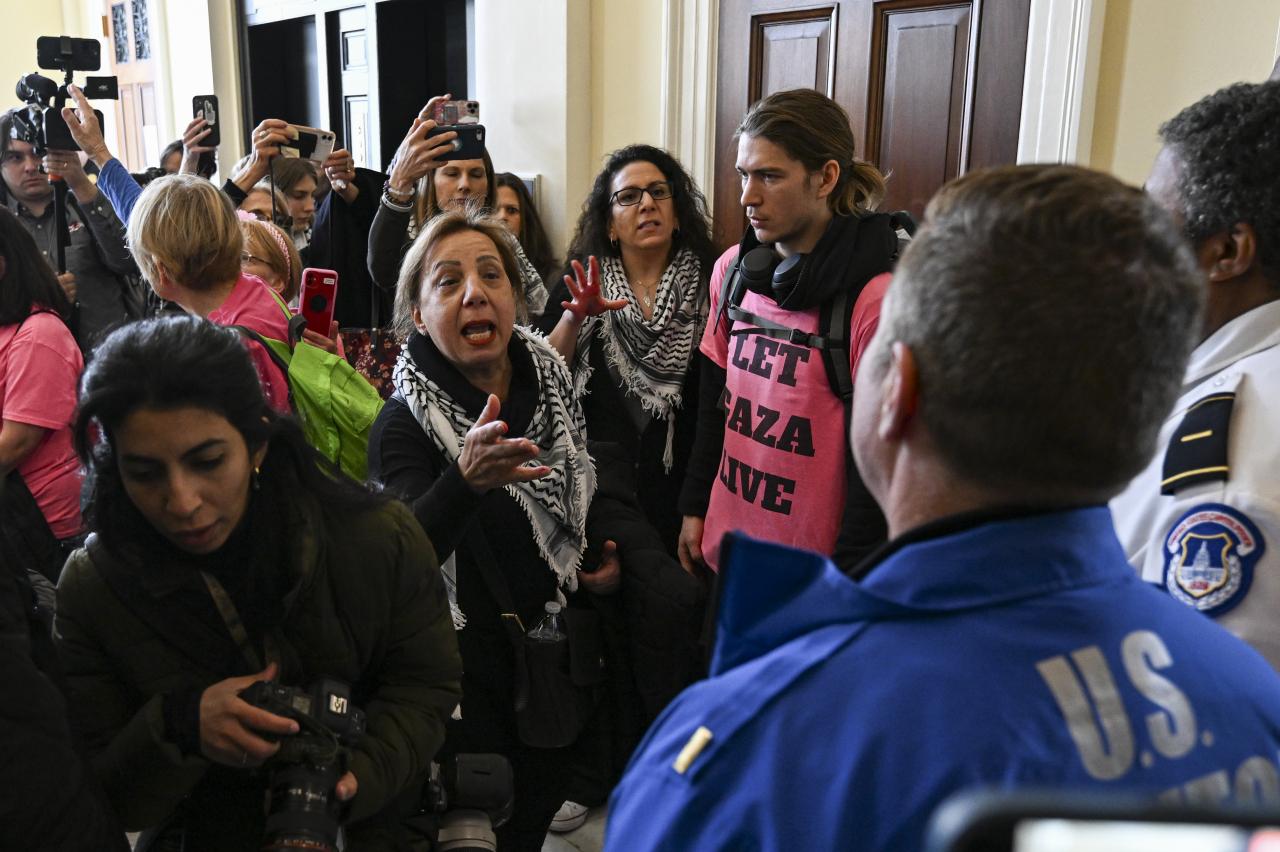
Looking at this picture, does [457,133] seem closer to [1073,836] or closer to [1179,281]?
[1179,281]

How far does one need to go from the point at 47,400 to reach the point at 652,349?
1.34 metres

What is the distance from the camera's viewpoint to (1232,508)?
99 centimetres

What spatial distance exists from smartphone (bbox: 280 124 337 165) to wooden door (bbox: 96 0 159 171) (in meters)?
4.41

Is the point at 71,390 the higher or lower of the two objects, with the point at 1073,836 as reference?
lower

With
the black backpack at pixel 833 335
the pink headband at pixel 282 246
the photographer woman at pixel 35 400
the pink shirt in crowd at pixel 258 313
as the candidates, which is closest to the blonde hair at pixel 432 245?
the pink shirt in crowd at pixel 258 313

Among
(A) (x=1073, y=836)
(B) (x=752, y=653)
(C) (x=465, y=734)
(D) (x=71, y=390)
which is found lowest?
(C) (x=465, y=734)

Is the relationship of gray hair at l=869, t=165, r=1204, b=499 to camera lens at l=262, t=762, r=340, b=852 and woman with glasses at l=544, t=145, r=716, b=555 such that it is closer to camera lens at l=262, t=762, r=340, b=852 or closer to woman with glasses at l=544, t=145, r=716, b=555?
camera lens at l=262, t=762, r=340, b=852

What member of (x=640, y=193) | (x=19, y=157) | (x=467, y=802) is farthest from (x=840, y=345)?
(x=19, y=157)

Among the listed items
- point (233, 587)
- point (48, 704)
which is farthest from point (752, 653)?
point (233, 587)

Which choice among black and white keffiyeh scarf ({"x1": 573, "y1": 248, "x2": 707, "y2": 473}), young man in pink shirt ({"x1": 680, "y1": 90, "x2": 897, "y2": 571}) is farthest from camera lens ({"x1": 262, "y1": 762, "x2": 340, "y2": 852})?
black and white keffiyeh scarf ({"x1": 573, "y1": 248, "x2": 707, "y2": 473})

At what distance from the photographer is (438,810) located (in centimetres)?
149

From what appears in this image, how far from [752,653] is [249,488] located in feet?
3.02

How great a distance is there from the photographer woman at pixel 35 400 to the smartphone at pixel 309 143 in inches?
52.0

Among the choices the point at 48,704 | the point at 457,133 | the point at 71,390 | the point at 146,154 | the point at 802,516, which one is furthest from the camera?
the point at 146,154
